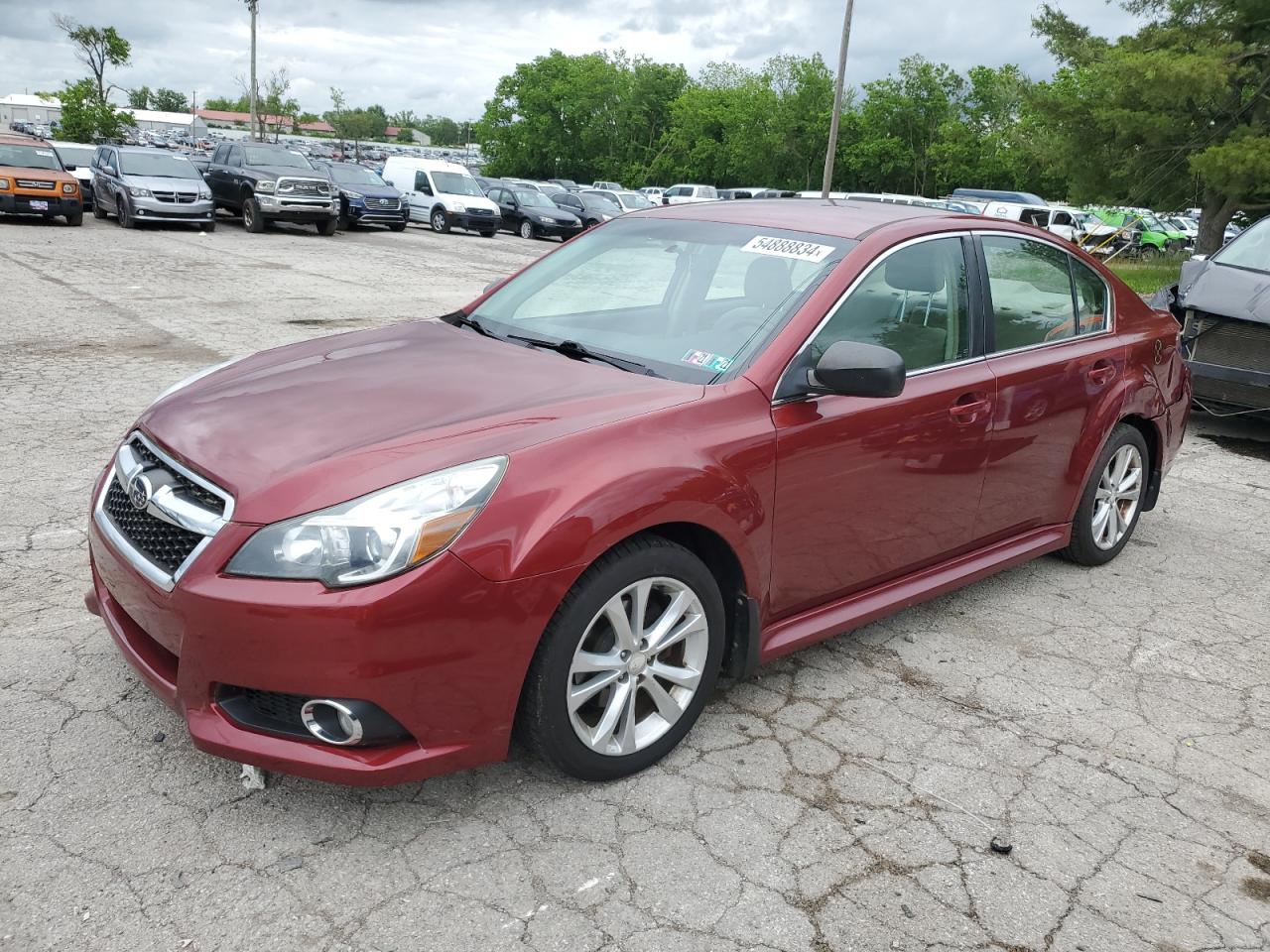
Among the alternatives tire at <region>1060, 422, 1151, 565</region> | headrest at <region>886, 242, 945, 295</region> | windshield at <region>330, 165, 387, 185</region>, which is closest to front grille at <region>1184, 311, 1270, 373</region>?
tire at <region>1060, 422, 1151, 565</region>

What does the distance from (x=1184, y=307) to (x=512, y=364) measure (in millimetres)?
6283

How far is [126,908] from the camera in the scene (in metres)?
2.46

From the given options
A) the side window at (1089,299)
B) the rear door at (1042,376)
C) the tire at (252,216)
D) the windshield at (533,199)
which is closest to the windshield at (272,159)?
the tire at (252,216)

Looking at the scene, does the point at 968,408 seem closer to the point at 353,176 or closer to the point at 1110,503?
the point at 1110,503

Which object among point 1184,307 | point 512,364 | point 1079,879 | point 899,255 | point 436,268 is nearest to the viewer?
point 1079,879

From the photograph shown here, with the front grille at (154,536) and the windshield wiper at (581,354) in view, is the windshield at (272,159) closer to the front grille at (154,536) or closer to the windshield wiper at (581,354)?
the windshield wiper at (581,354)

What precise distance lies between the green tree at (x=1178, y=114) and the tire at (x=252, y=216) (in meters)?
18.0

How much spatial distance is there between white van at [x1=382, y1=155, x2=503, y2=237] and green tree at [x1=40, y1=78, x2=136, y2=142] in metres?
27.7

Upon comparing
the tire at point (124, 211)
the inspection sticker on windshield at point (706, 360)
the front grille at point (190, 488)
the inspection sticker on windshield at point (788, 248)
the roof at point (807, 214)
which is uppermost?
the roof at point (807, 214)

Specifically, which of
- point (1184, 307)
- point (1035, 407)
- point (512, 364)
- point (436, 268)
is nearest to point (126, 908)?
point (512, 364)

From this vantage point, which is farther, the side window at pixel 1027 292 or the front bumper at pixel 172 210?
the front bumper at pixel 172 210

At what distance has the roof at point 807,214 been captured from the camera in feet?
12.7

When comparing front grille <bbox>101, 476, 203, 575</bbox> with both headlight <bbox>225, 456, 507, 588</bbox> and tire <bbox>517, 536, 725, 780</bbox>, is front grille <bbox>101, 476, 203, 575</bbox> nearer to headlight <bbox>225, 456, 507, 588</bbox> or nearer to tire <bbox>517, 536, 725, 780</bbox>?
headlight <bbox>225, 456, 507, 588</bbox>

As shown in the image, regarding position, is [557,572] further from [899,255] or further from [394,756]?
[899,255]
